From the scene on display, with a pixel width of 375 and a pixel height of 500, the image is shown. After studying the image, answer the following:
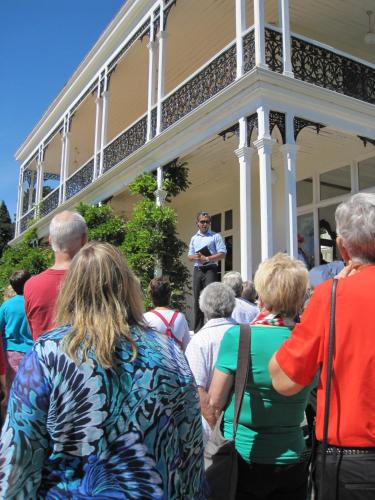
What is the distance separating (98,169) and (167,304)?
10284 millimetres

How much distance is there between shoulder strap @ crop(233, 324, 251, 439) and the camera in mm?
2088

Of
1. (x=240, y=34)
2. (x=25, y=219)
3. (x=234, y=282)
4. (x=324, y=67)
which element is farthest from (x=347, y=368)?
(x=25, y=219)

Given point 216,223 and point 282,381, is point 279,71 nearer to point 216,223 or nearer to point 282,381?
Result: point 216,223

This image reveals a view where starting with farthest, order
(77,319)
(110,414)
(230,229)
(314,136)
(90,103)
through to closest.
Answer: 1. (90,103)
2. (230,229)
3. (314,136)
4. (77,319)
5. (110,414)

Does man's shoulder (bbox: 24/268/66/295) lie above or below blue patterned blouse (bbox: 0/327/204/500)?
above

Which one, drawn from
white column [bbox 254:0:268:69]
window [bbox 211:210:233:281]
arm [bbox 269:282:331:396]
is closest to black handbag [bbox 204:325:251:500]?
arm [bbox 269:282:331:396]

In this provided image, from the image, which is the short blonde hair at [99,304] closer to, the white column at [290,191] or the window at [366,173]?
the white column at [290,191]

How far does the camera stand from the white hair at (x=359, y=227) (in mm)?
1735

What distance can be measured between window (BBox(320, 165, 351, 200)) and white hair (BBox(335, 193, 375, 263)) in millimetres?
9194

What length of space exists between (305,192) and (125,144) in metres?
4.83

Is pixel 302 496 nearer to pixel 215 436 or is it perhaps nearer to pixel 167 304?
pixel 215 436

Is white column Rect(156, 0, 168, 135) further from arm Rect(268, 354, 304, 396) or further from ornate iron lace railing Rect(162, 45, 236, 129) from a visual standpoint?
arm Rect(268, 354, 304, 396)

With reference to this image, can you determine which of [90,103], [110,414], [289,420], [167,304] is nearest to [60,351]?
[110,414]

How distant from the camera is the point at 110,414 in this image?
1.38 m
